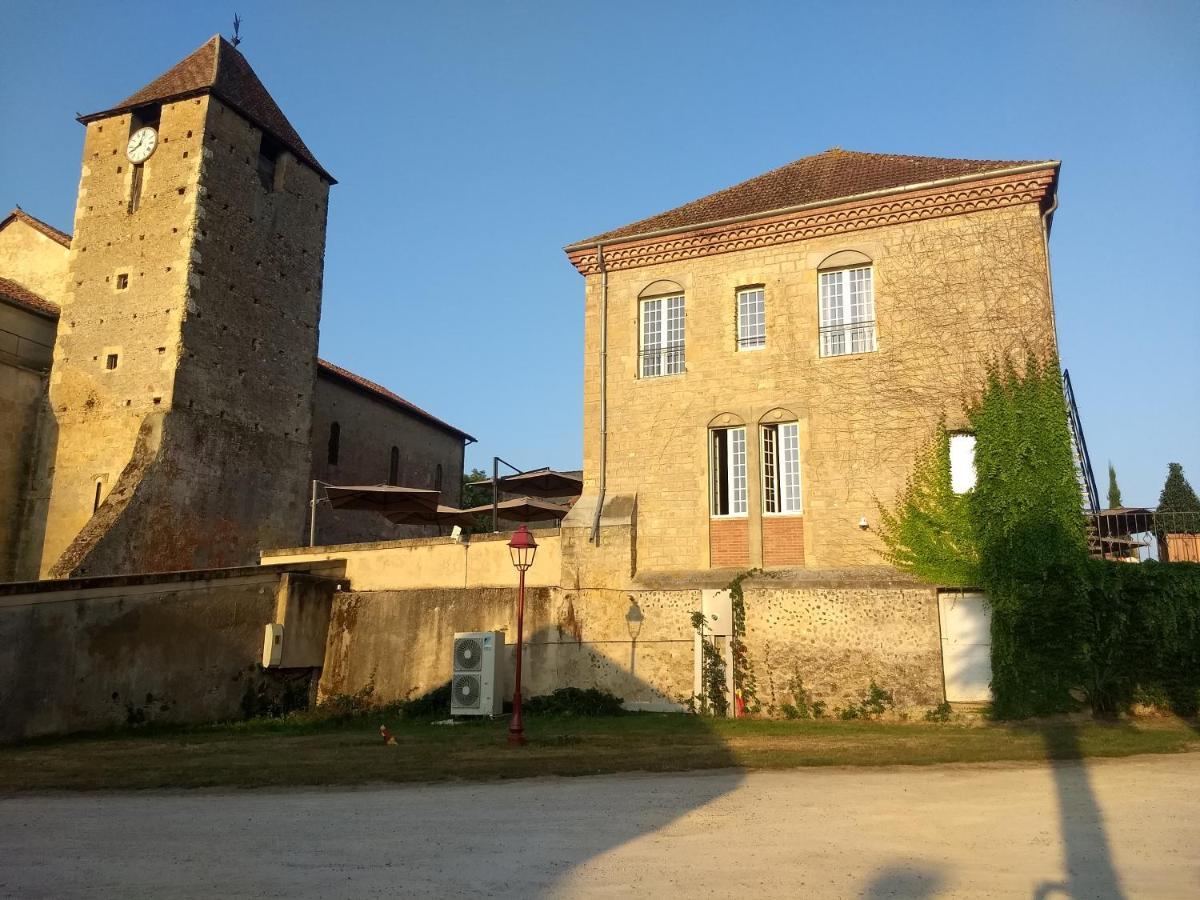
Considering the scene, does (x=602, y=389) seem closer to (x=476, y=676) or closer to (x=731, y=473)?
(x=731, y=473)

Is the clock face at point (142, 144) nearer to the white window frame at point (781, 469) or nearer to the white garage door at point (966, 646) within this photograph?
the white window frame at point (781, 469)

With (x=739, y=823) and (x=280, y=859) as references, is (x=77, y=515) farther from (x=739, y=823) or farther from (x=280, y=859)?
(x=739, y=823)

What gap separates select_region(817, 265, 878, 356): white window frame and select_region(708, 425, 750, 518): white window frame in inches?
95.8

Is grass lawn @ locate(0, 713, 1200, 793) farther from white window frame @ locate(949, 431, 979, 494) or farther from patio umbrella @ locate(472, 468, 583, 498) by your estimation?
patio umbrella @ locate(472, 468, 583, 498)

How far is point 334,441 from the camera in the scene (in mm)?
30312

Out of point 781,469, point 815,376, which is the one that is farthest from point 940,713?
point 815,376

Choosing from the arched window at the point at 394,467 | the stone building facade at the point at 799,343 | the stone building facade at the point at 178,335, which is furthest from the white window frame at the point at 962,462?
the arched window at the point at 394,467

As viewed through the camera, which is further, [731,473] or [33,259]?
[33,259]

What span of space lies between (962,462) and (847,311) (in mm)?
3667

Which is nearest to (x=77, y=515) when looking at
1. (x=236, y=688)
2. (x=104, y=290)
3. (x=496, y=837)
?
(x=104, y=290)

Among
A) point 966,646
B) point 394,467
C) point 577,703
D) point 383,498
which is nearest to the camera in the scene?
point 966,646

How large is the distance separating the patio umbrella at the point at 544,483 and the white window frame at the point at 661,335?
4211 mm

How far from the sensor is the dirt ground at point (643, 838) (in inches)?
232

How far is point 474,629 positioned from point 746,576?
17.8ft
